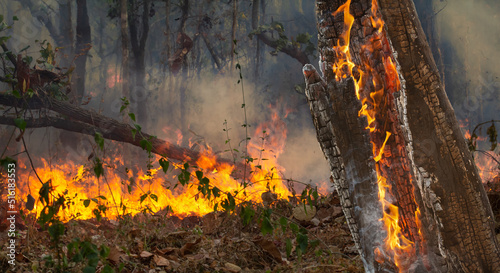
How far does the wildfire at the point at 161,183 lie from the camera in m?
6.18

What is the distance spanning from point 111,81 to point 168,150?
13.3 ft

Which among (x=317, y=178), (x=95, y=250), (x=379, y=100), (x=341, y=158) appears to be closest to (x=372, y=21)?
(x=379, y=100)

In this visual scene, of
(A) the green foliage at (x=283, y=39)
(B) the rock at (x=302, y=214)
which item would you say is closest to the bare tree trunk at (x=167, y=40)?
(A) the green foliage at (x=283, y=39)

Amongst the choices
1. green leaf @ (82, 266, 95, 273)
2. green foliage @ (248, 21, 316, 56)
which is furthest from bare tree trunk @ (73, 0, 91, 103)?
green leaf @ (82, 266, 95, 273)

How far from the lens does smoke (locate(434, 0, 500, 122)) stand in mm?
9367

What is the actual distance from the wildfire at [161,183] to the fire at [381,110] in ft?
11.3

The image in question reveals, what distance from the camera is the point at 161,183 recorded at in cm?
812

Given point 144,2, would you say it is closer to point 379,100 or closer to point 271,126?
point 271,126

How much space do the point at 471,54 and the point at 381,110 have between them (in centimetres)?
925

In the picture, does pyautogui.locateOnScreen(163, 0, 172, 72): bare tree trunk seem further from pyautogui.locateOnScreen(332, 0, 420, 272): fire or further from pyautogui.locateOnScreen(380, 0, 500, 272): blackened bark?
pyautogui.locateOnScreen(332, 0, 420, 272): fire

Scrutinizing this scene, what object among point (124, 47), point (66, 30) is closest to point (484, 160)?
point (124, 47)

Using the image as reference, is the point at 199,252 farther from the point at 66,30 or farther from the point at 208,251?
the point at 66,30

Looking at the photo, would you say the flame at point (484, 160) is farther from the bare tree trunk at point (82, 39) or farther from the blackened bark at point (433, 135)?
the bare tree trunk at point (82, 39)

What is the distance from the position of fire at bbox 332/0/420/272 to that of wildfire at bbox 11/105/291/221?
3452mm
